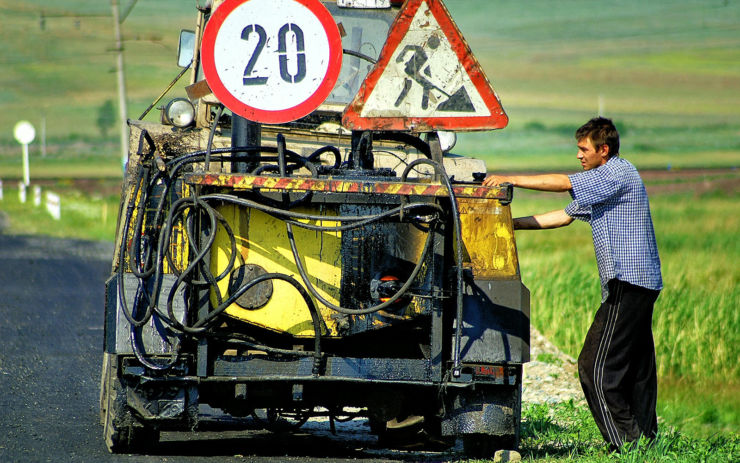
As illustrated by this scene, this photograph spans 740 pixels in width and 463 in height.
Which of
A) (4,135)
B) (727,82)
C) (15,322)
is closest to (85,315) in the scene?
(15,322)

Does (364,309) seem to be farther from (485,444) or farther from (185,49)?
(185,49)

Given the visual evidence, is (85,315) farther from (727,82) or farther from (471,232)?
(727,82)

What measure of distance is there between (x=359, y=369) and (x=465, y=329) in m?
0.58

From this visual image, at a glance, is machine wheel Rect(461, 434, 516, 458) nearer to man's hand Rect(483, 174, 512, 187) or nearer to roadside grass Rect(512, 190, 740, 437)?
man's hand Rect(483, 174, 512, 187)

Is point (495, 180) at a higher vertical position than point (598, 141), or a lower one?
lower

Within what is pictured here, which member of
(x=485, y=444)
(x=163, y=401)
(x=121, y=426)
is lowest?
(x=485, y=444)

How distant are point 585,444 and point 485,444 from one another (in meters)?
0.97

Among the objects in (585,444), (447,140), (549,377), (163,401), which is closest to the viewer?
(163,401)

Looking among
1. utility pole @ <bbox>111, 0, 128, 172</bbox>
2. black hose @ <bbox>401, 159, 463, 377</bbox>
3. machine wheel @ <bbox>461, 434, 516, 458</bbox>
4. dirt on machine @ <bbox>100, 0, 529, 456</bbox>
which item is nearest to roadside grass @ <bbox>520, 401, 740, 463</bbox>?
machine wheel @ <bbox>461, 434, 516, 458</bbox>

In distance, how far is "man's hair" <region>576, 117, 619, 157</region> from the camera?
6625 mm

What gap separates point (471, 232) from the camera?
6.29 meters

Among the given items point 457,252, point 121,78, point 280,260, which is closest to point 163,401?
point 280,260

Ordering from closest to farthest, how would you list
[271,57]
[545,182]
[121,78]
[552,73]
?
[271,57] → [545,182] → [121,78] → [552,73]

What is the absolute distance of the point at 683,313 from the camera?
1221cm
